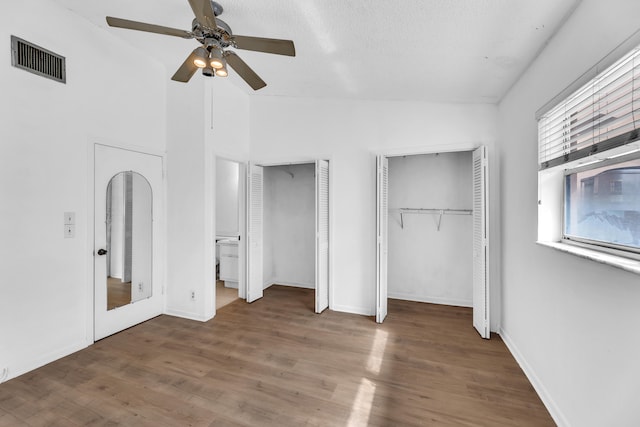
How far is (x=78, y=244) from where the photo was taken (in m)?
2.75

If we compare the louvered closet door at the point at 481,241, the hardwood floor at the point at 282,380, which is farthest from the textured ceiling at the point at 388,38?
the hardwood floor at the point at 282,380

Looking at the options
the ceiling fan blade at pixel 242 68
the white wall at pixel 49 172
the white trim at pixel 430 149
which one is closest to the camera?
the ceiling fan blade at pixel 242 68

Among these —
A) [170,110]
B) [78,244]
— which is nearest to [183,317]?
[78,244]

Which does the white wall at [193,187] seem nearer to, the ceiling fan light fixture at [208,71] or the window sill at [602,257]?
the ceiling fan light fixture at [208,71]

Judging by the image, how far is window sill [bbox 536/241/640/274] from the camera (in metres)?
1.21

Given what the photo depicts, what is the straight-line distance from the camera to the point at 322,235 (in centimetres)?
377

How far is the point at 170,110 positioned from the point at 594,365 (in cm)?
459

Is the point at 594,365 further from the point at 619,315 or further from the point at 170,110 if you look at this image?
the point at 170,110

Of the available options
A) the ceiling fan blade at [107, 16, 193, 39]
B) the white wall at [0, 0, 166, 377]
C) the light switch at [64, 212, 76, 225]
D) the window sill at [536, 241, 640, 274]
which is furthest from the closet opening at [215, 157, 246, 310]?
the window sill at [536, 241, 640, 274]

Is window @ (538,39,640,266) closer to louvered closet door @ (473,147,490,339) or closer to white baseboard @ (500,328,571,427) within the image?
louvered closet door @ (473,147,490,339)

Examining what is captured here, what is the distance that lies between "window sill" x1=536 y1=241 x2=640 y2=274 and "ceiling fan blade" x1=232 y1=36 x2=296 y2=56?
2.13 meters

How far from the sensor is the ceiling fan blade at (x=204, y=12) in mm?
1550

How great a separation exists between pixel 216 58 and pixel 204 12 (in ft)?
1.40

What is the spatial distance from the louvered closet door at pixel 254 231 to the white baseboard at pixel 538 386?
3215mm
